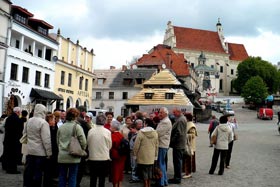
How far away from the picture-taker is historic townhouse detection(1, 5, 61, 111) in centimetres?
3066

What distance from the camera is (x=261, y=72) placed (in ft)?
304

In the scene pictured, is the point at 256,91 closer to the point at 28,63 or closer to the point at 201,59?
the point at 201,59

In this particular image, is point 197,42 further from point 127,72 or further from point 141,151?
point 141,151

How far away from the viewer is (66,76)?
135 ft

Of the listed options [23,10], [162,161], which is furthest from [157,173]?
[23,10]

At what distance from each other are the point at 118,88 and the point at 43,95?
2525 centimetres

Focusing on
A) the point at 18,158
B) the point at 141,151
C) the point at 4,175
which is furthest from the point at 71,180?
the point at 18,158

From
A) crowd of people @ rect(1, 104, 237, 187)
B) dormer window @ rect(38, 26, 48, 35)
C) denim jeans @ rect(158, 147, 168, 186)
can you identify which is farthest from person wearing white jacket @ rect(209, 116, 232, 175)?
dormer window @ rect(38, 26, 48, 35)

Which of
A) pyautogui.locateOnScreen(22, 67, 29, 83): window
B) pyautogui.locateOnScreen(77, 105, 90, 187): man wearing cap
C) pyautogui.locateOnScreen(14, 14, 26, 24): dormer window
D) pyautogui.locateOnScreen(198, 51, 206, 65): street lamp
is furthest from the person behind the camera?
pyautogui.locateOnScreen(198, 51, 206, 65): street lamp

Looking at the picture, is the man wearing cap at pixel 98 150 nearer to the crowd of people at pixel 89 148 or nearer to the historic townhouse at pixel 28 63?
the crowd of people at pixel 89 148

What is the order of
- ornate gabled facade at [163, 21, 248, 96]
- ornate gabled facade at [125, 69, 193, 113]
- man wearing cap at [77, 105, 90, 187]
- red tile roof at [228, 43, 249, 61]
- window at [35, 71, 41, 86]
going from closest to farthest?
man wearing cap at [77, 105, 90, 187], window at [35, 71, 41, 86], ornate gabled facade at [125, 69, 193, 113], ornate gabled facade at [163, 21, 248, 96], red tile roof at [228, 43, 249, 61]

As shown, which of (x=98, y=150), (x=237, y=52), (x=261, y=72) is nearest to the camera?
(x=98, y=150)

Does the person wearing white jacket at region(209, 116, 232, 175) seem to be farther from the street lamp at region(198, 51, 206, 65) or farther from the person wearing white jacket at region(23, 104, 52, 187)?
the street lamp at region(198, 51, 206, 65)

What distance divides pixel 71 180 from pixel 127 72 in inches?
2105
